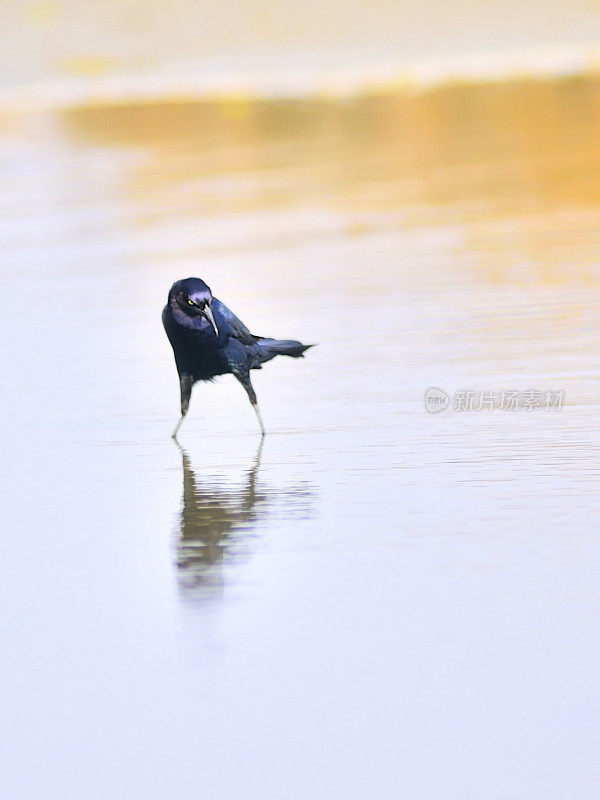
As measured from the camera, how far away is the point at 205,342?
6.54m

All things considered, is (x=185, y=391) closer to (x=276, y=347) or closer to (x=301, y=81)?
(x=276, y=347)

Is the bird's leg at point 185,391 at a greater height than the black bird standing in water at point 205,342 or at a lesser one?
lesser

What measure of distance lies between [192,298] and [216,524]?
1128 mm

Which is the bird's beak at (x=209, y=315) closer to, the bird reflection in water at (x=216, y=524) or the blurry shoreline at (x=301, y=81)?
the bird reflection in water at (x=216, y=524)

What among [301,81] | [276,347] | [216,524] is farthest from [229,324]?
[301,81]

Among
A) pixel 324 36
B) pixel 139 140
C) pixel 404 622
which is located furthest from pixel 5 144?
pixel 404 622

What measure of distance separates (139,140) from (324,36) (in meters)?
10.1

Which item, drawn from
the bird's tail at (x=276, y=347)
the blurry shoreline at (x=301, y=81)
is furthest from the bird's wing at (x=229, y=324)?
the blurry shoreline at (x=301, y=81)

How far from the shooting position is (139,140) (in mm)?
18875

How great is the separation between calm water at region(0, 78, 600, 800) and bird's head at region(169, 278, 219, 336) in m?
0.49

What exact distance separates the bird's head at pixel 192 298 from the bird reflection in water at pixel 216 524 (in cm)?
52

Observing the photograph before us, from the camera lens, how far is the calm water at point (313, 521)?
3.89 metres

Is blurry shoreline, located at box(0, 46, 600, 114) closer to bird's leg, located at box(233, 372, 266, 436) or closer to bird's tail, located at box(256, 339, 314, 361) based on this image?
bird's tail, located at box(256, 339, 314, 361)

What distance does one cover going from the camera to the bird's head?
6.41 meters
